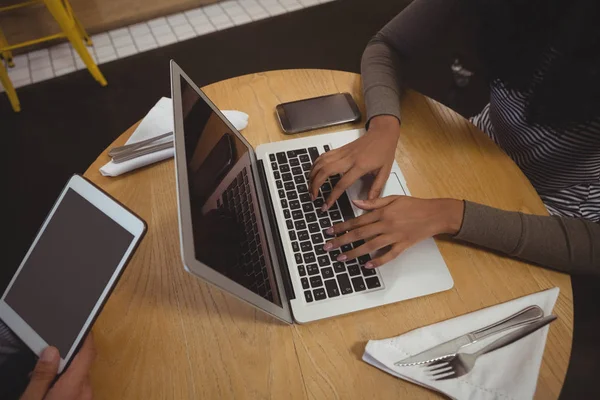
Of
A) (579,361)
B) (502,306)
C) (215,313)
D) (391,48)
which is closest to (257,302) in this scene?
(215,313)

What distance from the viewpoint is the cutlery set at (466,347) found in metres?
0.56

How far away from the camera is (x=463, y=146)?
0.82 meters

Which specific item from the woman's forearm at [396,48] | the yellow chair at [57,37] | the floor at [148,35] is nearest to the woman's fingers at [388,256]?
the woman's forearm at [396,48]

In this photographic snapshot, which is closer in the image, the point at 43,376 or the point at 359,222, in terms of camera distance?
the point at 43,376

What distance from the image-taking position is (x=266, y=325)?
62 centimetres

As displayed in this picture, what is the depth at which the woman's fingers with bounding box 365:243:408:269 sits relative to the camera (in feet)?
2.04

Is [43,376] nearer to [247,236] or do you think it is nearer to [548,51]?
[247,236]

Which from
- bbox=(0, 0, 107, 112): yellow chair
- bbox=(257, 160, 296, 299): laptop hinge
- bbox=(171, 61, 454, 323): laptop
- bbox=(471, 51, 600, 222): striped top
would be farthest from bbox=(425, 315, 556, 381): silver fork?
bbox=(0, 0, 107, 112): yellow chair

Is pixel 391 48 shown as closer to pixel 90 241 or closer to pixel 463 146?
pixel 463 146

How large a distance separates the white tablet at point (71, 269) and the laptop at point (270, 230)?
108 mm

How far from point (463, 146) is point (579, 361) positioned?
0.73 m

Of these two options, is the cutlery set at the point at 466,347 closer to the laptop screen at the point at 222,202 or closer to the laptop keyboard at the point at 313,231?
the laptop keyboard at the point at 313,231

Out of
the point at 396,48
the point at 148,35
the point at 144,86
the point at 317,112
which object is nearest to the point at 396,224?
the point at 317,112

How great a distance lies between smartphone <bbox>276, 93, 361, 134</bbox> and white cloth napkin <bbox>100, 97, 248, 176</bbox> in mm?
92
